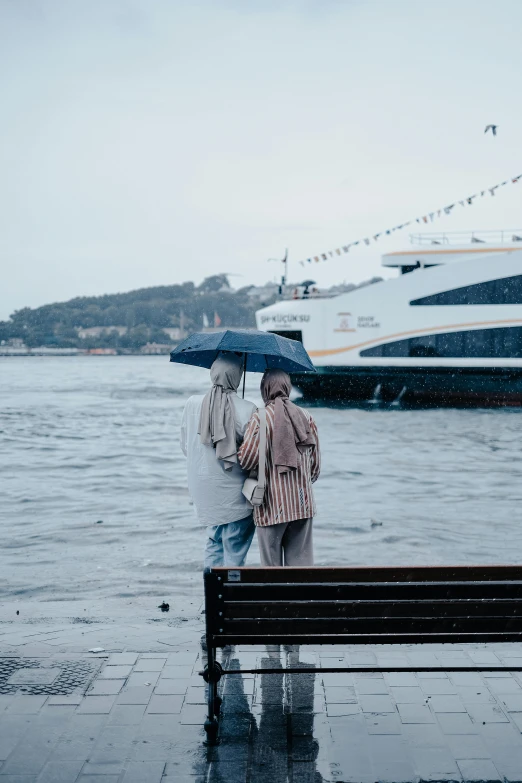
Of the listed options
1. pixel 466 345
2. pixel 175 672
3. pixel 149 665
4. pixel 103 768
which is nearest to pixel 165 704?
pixel 175 672

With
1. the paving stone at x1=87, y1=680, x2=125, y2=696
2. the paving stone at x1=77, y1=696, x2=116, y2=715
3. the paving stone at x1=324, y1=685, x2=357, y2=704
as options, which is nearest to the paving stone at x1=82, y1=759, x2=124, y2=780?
the paving stone at x1=77, y1=696, x2=116, y2=715

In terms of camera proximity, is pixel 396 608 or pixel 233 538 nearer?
pixel 396 608

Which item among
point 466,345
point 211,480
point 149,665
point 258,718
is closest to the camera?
point 258,718

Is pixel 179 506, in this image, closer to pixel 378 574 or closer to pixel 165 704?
pixel 165 704

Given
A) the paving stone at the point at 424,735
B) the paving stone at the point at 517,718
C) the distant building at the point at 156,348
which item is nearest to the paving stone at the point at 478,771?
the paving stone at the point at 424,735

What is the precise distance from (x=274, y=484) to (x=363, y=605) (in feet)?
3.80

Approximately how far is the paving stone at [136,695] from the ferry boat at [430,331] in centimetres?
2399

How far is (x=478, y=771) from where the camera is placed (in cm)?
297

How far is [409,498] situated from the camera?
10914mm

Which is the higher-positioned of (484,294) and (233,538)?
(484,294)

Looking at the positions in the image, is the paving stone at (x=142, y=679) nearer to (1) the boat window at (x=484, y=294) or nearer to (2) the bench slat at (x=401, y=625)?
(2) the bench slat at (x=401, y=625)

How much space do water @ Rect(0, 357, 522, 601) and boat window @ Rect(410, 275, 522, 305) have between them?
5949 mm

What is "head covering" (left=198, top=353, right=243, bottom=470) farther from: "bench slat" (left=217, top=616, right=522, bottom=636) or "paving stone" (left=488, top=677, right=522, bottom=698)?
"paving stone" (left=488, top=677, right=522, bottom=698)

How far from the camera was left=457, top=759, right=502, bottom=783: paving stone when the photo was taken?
2.91 m
